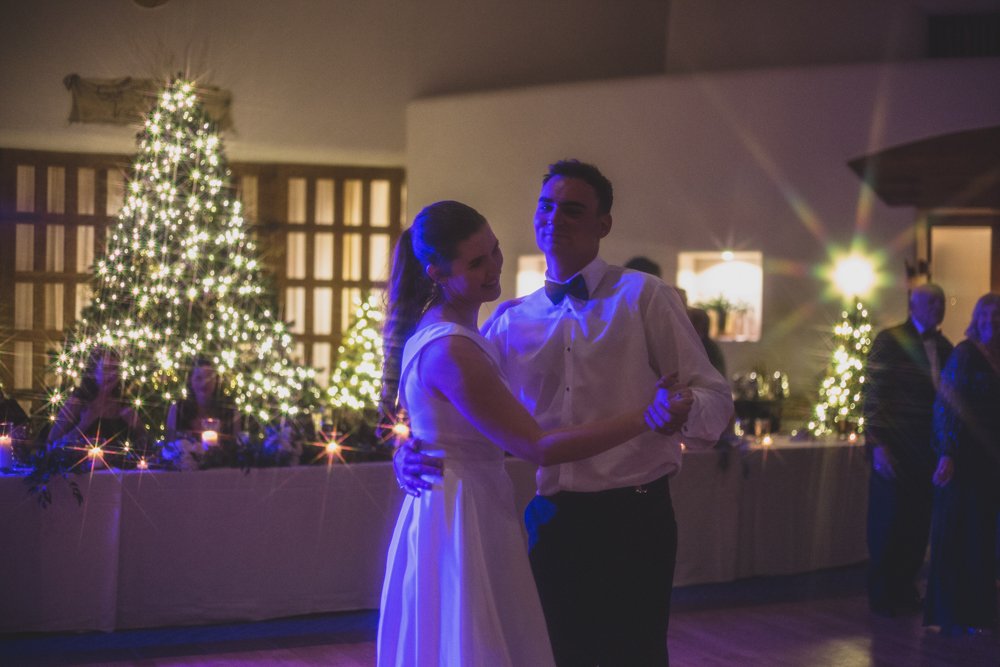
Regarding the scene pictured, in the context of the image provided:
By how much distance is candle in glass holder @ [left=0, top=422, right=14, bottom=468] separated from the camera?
4.82 m

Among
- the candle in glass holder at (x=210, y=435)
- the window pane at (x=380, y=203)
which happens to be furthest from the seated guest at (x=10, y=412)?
the window pane at (x=380, y=203)

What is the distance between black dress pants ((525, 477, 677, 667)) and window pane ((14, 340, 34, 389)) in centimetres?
924

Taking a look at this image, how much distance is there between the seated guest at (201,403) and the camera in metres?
6.77

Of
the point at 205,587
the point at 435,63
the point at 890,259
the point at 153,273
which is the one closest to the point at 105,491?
the point at 205,587

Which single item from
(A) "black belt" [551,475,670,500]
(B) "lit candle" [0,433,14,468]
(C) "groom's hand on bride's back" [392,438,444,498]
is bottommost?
(B) "lit candle" [0,433,14,468]

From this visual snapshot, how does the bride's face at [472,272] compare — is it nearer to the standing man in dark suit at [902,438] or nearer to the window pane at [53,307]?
the standing man in dark suit at [902,438]

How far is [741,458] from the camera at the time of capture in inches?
233

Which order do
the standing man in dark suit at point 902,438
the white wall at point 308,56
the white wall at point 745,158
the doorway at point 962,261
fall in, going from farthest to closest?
the white wall at point 308,56 < the doorway at point 962,261 < the white wall at point 745,158 < the standing man in dark suit at point 902,438

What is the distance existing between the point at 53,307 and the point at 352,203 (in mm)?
3071

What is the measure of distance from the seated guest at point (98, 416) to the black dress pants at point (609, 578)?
126 inches

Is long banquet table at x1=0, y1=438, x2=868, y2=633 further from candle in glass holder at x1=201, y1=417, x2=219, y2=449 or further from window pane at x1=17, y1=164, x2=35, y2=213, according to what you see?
window pane at x1=17, y1=164, x2=35, y2=213

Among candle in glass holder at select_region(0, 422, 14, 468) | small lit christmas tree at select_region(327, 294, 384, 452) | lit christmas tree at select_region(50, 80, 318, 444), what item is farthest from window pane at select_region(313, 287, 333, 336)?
candle in glass holder at select_region(0, 422, 14, 468)

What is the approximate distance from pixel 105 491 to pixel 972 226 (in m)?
7.10

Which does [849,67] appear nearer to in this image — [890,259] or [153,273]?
[890,259]
